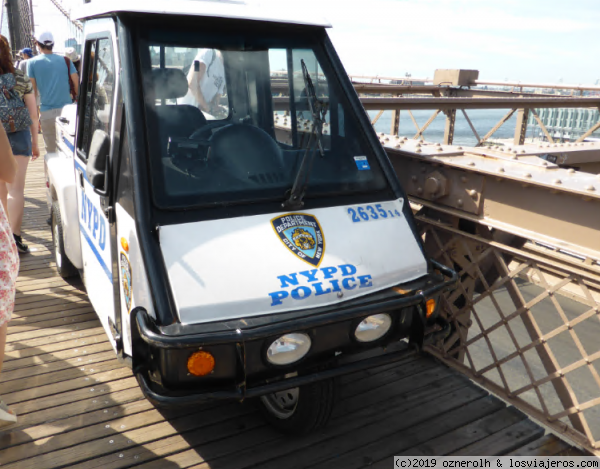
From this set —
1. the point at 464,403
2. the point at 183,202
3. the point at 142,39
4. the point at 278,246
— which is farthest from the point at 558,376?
the point at 142,39

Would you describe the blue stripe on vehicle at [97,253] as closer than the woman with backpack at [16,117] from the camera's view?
Yes

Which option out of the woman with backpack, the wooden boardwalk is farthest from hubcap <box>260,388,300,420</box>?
the woman with backpack

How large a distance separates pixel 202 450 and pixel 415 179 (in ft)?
6.92

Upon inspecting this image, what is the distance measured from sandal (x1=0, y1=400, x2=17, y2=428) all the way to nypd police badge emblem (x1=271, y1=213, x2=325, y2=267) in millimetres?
1714

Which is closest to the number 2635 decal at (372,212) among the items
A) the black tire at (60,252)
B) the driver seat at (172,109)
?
the driver seat at (172,109)

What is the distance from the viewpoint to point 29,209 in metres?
6.55

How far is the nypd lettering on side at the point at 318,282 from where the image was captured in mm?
2220

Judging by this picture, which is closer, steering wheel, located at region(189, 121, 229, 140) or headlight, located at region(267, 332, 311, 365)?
headlight, located at region(267, 332, 311, 365)

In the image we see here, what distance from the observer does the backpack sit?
4121 mm

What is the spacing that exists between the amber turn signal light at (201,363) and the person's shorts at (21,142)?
3247mm

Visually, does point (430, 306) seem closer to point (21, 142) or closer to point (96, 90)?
point (96, 90)

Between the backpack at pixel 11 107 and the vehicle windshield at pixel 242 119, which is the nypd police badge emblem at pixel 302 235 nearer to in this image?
the vehicle windshield at pixel 242 119

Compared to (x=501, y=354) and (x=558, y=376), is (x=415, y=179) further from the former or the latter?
(x=501, y=354)

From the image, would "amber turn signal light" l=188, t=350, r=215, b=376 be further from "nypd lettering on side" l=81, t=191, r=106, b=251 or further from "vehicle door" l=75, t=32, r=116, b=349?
"nypd lettering on side" l=81, t=191, r=106, b=251
